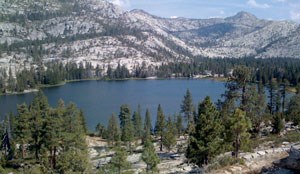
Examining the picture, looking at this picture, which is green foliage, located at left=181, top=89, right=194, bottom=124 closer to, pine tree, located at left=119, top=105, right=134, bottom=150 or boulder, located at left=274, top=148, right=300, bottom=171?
pine tree, located at left=119, top=105, right=134, bottom=150

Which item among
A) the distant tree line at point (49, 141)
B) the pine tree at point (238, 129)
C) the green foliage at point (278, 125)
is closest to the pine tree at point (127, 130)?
the distant tree line at point (49, 141)

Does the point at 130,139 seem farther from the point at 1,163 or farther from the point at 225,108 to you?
the point at 225,108

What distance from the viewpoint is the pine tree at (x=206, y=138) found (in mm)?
44562

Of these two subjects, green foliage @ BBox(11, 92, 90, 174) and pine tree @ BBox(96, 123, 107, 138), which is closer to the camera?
green foliage @ BBox(11, 92, 90, 174)

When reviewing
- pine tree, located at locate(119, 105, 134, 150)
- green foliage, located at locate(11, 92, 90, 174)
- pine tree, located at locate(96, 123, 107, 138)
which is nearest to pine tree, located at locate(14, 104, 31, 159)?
green foliage, located at locate(11, 92, 90, 174)

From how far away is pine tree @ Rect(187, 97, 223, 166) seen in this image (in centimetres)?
4456

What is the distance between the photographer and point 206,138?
44844 mm

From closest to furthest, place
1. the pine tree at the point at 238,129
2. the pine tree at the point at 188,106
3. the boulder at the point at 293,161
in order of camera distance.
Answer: the boulder at the point at 293,161, the pine tree at the point at 238,129, the pine tree at the point at 188,106

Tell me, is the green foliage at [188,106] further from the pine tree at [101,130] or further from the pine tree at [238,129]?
Result: the pine tree at [238,129]

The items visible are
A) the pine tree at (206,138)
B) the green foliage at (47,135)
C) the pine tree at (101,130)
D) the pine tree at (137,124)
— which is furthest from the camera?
the pine tree at (137,124)

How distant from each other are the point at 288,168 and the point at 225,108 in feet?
110

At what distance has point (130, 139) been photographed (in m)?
91.1

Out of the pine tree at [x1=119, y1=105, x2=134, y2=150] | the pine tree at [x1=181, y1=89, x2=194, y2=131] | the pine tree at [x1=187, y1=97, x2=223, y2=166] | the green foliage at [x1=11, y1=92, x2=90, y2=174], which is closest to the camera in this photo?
the pine tree at [x1=187, y1=97, x2=223, y2=166]

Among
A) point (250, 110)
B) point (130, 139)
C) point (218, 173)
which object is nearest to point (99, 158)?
point (130, 139)
